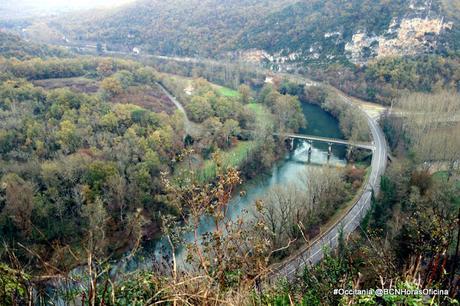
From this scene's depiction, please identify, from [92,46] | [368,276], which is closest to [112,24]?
[92,46]

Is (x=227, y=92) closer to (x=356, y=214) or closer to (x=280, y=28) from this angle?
(x=280, y=28)

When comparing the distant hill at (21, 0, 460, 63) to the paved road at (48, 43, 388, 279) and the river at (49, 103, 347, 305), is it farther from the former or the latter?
the paved road at (48, 43, 388, 279)

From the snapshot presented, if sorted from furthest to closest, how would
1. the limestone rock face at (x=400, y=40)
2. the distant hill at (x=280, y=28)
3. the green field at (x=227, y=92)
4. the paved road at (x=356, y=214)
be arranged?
the distant hill at (x=280, y=28)
the limestone rock face at (x=400, y=40)
the green field at (x=227, y=92)
the paved road at (x=356, y=214)

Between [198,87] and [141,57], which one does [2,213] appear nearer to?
[198,87]

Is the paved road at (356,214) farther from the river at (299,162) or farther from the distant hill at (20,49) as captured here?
the distant hill at (20,49)

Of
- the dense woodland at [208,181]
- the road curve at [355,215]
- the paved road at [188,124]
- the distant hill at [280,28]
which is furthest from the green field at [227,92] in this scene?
the road curve at [355,215]

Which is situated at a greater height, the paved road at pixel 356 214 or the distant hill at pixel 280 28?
the distant hill at pixel 280 28

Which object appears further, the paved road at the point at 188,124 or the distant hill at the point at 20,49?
the distant hill at the point at 20,49

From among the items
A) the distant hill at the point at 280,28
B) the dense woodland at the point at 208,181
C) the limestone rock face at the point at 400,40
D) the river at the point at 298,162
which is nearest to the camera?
the dense woodland at the point at 208,181
